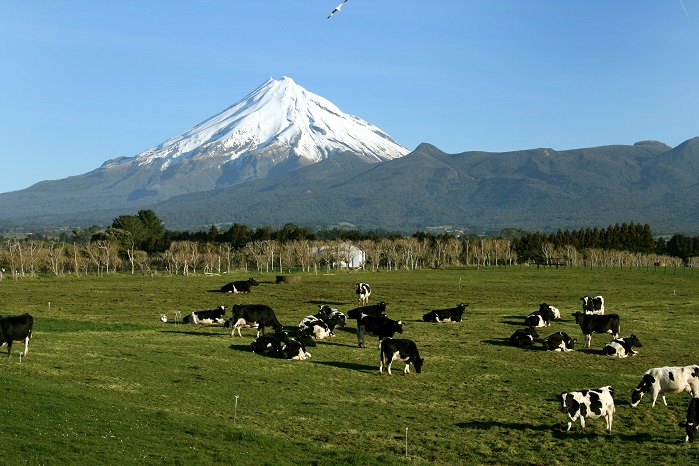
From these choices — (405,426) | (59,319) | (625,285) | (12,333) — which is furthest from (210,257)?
(405,426)

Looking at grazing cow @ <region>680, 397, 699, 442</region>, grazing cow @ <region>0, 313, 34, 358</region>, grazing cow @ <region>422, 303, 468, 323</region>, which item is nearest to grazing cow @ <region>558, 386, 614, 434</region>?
grazing cow @ <region>680, 397, 699, 442</region>

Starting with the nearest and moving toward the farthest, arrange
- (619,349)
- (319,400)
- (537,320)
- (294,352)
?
(319,400) < (294,352) < (619,349) < (537,320)

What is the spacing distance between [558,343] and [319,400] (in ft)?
34.5

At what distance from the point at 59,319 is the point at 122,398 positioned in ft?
51.1

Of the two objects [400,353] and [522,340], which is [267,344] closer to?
[400,353]

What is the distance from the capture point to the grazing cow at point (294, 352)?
21719 millimetres

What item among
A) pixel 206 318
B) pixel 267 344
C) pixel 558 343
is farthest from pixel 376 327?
pixel 206 318

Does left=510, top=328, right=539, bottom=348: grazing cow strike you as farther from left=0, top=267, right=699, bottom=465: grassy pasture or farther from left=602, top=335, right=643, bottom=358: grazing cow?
left=602, top=335, right=643, bottom=358: grazing cow

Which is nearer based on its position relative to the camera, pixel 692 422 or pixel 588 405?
pixel 692 422

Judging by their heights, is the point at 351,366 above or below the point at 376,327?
below

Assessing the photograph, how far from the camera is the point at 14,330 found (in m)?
19.6

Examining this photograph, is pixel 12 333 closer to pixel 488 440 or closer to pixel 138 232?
pixel 488 440

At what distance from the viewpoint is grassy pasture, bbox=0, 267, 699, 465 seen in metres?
12.9

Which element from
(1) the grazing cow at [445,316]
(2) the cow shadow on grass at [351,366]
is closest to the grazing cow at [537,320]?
(1) the grazing cow at [445,316]
